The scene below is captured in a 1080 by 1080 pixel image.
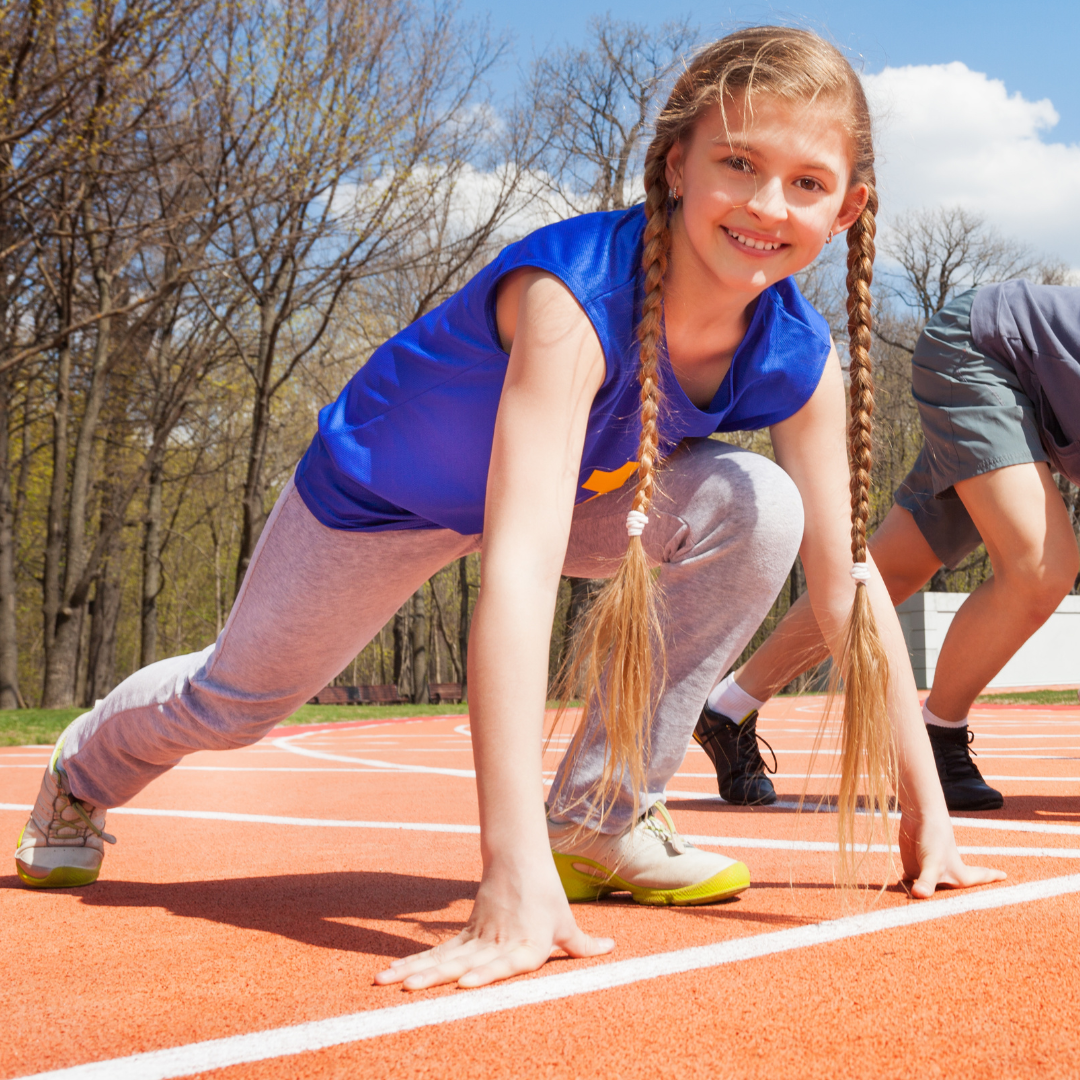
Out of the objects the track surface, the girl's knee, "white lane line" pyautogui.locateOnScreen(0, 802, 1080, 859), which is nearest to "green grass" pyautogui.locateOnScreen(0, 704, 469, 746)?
"white lane line" pyautogui.locateOnScreen(0, 802, 1080, 859)

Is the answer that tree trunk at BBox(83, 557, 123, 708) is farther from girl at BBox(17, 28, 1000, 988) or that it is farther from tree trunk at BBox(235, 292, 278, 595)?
girl at BBox(17, 28, 1000, 988)

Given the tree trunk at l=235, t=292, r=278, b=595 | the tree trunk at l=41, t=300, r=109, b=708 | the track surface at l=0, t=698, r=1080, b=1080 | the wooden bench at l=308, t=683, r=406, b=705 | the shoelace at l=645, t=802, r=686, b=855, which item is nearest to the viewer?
the track surface at l=0, t=698, r=1080, b=1080

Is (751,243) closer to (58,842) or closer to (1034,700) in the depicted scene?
(58,842)

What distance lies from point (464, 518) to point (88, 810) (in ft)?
4.26

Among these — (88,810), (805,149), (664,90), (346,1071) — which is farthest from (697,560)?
(88,810)

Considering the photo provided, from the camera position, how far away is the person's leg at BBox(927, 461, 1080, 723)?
3.48 m

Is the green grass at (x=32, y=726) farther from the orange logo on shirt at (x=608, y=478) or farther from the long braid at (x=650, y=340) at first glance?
the long braid at (x=650, y=340)

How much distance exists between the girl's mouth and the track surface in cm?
127

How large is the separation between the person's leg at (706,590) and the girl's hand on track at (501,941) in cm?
60

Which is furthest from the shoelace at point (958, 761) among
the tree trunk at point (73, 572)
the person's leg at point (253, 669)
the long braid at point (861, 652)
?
the tree trunk at point (73, 572)

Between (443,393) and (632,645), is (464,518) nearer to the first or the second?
(443,393)

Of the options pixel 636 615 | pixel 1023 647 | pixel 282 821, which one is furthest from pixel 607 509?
pixel 1023 647

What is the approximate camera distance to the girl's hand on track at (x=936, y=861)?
225cm

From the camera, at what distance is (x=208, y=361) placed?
17.8 m
